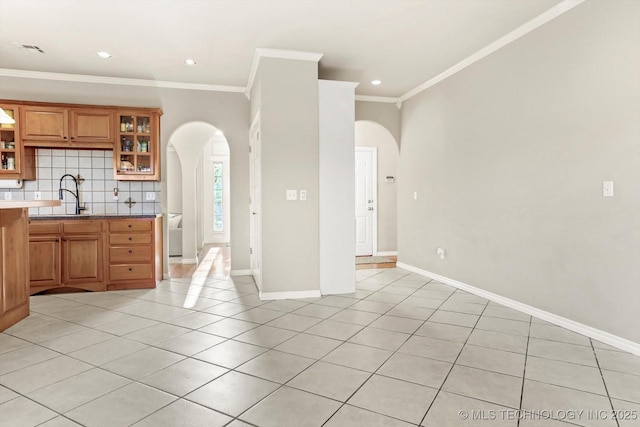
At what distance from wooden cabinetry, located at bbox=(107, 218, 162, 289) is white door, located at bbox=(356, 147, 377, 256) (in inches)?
149

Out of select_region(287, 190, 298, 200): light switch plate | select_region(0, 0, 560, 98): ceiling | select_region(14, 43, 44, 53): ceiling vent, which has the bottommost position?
select_region(287, 190, 298, 200): light switch plate

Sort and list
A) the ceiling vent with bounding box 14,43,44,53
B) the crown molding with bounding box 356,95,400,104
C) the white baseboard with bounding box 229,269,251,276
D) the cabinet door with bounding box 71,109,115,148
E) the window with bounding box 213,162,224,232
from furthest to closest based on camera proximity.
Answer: the window with bounding box 213,162,224,232 → the crown molding with bounding box 356,95,400,104 → the white baseboard with bounding box 229,269,251,276 → the cabinet door with bounding box 71,109,115,148 → the ceiling vent with bounding box 14,43,44,53

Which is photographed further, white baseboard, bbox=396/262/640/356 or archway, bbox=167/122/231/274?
archway, bbox=167/122/231/274

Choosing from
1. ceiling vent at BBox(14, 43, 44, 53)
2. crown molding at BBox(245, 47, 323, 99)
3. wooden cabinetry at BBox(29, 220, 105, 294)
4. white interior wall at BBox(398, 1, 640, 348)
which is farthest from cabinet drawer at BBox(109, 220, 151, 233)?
white interior wall at BBox(398, 1, 640, 348)

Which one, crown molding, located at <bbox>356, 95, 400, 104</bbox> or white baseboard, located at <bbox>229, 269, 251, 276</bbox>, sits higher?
crown molding, located at <bbox>356, 95, 400, 104</bbox>

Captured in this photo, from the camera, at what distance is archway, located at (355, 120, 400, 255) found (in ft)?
22.9

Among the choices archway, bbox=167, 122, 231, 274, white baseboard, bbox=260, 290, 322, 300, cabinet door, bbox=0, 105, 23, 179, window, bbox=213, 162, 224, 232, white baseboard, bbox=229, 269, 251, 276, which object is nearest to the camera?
white baseboard, bbox=260, 290, 322, 300

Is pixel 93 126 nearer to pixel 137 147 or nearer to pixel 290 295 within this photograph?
Answer: pixel 137 147

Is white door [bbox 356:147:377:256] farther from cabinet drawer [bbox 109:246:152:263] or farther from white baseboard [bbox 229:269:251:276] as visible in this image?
cabinet drawer [bbox 109:246:152:263]

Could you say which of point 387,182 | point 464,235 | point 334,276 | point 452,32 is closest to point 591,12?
point 452,32

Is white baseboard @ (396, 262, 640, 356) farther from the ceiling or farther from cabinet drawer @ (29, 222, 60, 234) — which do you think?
cabinet drawer @ (29, 222, 60, 234)

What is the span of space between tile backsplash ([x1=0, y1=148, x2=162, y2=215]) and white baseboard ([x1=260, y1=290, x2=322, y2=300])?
216 centimetres

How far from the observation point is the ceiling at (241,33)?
9.91 ft

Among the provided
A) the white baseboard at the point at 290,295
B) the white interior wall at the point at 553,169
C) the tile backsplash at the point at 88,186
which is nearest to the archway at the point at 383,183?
the white interior wall at the point at 553,169
